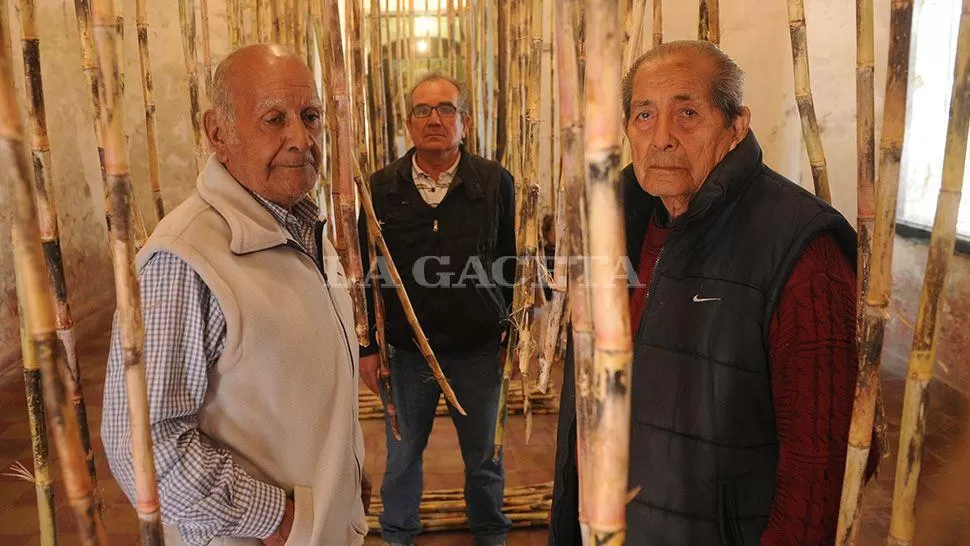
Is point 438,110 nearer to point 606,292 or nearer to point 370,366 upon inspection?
point 370,366

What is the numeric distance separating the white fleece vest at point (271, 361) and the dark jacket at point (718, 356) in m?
0.44

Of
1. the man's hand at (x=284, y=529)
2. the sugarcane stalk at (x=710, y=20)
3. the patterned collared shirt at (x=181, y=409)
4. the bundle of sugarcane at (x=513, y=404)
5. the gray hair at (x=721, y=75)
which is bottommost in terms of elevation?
the bundle of sugarcane at (x=513, y=404)

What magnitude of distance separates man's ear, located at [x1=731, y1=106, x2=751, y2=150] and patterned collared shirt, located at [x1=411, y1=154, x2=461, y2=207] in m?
0.99

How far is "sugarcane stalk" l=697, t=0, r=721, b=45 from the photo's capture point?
115 cm

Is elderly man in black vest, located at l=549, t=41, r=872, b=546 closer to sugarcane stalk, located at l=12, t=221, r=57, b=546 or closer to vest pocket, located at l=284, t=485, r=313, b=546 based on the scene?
vest pocket, located at l=284, t=485, r=313, b=546

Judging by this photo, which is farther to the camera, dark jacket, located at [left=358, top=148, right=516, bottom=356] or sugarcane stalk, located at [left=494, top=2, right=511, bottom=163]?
sugarcane stalk, located at [left=494, top=2, right=511, bottom=163]

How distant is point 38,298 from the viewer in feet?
1.49

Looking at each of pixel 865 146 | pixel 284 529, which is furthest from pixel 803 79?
pixel 284 529

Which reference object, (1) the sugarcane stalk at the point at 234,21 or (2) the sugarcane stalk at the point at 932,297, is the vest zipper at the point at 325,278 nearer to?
(2) the sugarcane stalk at the point at 932,297

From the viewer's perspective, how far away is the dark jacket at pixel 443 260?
73.2 inches

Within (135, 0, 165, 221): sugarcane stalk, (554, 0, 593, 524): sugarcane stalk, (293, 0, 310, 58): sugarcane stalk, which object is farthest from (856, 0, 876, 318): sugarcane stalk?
(293, 0, 310, 58): sugarcane stalk

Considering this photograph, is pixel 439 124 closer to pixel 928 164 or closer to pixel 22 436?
pixel 22 436

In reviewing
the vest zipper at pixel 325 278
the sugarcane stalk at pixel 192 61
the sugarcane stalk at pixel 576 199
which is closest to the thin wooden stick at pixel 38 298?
the sugarcane stalk at pixel 576 199

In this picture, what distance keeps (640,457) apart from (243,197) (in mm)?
671
